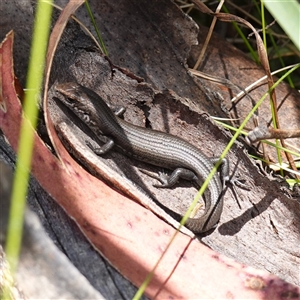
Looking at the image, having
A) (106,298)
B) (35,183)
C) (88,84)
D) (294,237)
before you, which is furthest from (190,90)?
(106,298)

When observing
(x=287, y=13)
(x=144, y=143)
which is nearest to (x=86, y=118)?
(x=144, y=143)

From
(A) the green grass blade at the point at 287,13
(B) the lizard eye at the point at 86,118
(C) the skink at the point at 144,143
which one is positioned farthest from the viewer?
(B) the lizard eye at the point at 86,118

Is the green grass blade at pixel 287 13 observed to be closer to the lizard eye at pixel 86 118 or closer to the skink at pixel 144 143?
the skink at pixel 144 143

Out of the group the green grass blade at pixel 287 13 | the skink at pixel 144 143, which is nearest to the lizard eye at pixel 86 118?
the skink at pixel 144 143

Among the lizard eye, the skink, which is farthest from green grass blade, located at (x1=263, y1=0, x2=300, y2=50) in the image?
the lizard eye

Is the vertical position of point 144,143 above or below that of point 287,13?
below

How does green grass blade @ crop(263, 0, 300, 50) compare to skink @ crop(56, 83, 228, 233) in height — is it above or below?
above

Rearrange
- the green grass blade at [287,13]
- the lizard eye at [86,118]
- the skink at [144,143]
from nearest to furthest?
the green grass blade at [287,13] → the skink at [144,143] → the lizard eye at [86,118]

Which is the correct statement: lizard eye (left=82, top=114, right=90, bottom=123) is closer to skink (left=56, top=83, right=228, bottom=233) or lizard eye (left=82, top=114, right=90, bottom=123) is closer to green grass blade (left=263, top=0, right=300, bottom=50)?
skink (left=56, top=83, right=228, bottom=233)

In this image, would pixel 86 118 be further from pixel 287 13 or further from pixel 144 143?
pixel 287 13

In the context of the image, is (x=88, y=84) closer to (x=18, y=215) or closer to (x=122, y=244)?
(x=122, y=244)
